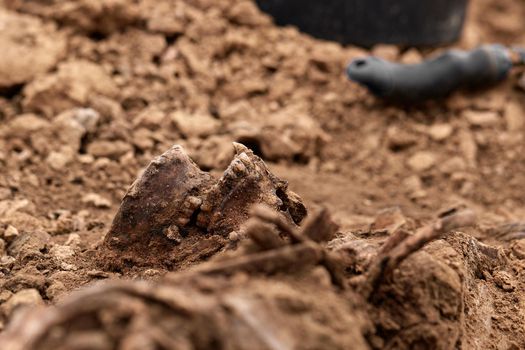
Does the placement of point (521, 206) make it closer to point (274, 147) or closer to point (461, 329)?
point (274, 147)

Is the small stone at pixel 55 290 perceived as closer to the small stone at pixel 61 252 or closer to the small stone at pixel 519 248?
the small stone at pixel 61 252

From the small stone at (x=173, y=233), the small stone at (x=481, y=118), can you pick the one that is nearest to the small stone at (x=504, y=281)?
the small stone at (x=173, y=233)

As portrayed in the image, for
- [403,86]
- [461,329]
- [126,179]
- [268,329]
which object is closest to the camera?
[268,329]

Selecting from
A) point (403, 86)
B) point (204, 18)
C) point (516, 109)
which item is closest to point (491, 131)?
point (516, 109)

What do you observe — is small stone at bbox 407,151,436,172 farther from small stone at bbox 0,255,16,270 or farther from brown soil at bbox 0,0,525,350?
small stone at bbox 0,255,16,270

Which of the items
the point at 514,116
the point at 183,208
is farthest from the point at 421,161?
the point at 183,208

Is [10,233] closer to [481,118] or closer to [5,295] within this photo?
[5,295]
